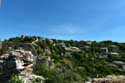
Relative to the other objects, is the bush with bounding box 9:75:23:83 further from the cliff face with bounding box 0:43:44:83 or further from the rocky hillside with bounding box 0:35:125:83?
the cliff face with bounding box 0:43:44:83

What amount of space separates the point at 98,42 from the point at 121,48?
7.41m

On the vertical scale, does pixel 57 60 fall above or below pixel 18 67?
above

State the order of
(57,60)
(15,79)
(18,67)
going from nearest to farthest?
(15,79) < (18,67) < (57,60)

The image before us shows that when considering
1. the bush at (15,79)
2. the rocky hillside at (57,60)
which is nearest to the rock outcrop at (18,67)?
the rocky hillside at (57,60)

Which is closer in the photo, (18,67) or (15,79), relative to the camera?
(15,79)

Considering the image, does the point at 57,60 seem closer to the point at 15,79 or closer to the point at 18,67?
the point at 18,67

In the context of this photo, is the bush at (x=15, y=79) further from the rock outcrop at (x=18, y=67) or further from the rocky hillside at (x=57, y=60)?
the rock outcrop at (x=18, y=67)

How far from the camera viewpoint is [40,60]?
4125 centimetres

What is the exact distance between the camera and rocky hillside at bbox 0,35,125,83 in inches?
1183

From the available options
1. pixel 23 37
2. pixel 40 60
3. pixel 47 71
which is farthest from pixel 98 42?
pixel 47 71

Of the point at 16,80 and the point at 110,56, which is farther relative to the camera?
the point at 110,56

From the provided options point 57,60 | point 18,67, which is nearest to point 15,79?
point 18,67

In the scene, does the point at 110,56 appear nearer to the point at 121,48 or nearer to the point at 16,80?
the point at 121,48

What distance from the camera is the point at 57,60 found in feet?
209
